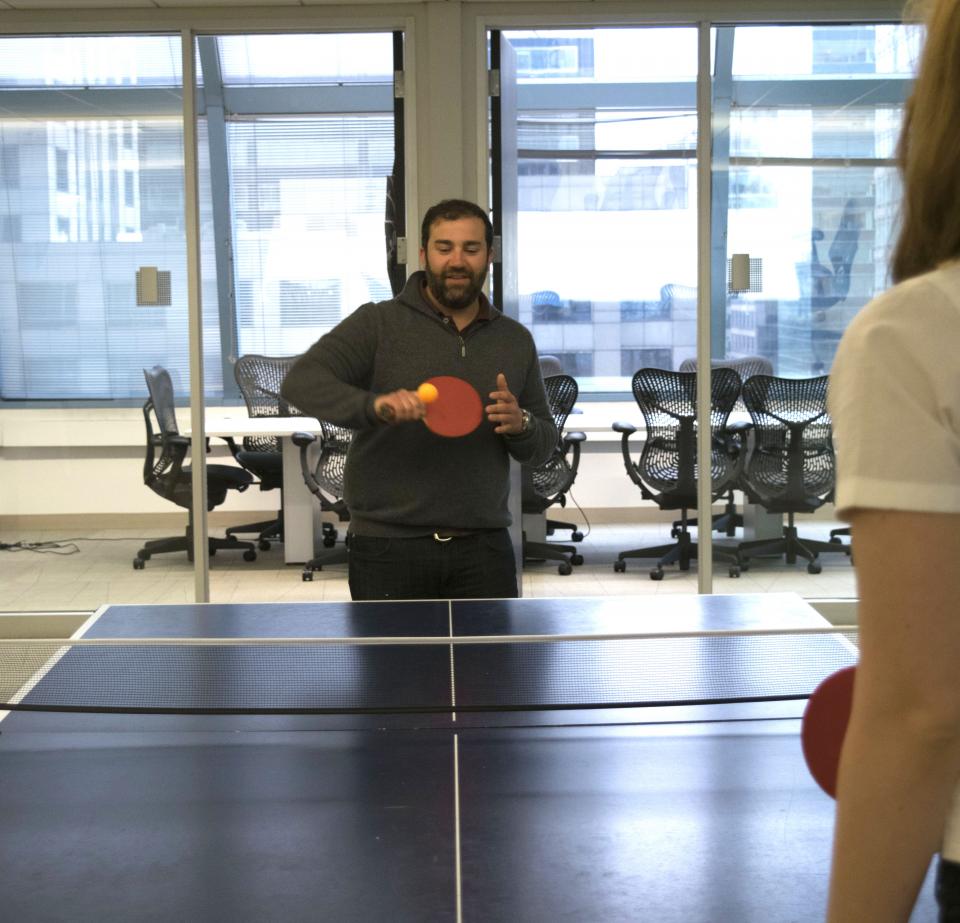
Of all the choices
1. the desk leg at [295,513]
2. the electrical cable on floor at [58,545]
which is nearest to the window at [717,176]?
the desk leg at [295,513]

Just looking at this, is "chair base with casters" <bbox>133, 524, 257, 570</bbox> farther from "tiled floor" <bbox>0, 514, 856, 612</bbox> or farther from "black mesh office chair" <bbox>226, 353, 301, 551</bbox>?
"black mesh office chair" <bbox>226, 353, 301, 551</bbox>

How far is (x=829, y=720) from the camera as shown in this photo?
98 centimetres

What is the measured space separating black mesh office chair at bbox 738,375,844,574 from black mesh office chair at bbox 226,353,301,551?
216 cm

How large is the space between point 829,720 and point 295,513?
6.47 meters

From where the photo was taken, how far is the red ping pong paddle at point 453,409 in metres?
2.99

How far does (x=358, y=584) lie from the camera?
321 cm

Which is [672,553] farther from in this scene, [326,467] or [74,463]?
[74,463]

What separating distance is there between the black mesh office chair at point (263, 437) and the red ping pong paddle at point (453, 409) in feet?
9.27

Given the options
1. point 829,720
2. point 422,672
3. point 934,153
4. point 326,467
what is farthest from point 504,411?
point 326,467

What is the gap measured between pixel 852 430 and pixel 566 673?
63.6 inches

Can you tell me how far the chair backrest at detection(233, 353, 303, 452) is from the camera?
606 cm

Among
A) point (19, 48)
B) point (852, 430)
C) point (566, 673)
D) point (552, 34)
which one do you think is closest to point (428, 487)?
point (566, 673)

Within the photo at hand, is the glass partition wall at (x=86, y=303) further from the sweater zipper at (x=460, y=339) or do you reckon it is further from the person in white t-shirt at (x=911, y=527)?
the person in white t-shirt at (x=911, y=527)

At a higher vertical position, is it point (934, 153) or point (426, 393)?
point (934, 153)
